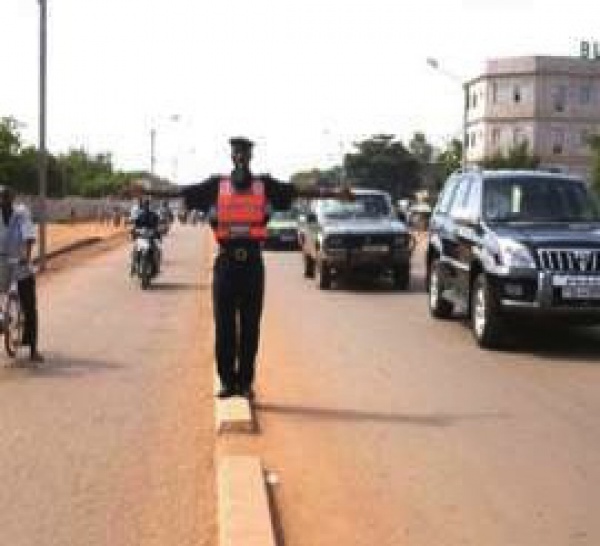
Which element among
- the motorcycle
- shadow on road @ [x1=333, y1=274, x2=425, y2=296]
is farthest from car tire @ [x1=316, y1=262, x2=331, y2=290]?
the motorcycle

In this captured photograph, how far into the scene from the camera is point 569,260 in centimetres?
1503

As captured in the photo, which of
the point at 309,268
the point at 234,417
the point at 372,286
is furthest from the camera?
the point at 309,268

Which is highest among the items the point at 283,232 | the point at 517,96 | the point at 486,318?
the point at 517,96

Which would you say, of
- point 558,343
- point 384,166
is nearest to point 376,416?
point 558,343

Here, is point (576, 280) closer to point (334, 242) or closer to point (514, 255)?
point (514, 255)

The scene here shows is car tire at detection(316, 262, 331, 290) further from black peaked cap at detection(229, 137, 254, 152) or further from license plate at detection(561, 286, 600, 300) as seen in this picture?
black peaked cap at detection(229, 137, 254, 152)

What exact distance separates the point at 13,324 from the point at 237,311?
3.75 meters

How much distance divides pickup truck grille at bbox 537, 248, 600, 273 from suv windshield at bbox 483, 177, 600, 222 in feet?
4.97

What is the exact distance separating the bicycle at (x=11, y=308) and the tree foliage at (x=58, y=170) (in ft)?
13.6

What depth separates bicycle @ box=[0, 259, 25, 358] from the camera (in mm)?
14180

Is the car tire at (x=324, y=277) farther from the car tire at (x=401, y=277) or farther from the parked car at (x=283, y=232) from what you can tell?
the parked car at (x=283, y=232)

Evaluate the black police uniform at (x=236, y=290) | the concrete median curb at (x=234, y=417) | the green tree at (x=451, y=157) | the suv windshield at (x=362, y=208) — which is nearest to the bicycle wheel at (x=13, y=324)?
the black police uniform at (x=236, y=290)

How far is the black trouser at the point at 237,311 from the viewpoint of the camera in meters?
11.1

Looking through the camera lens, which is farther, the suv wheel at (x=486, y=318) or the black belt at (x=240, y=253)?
the suv wheel at (x=486, y=318)
